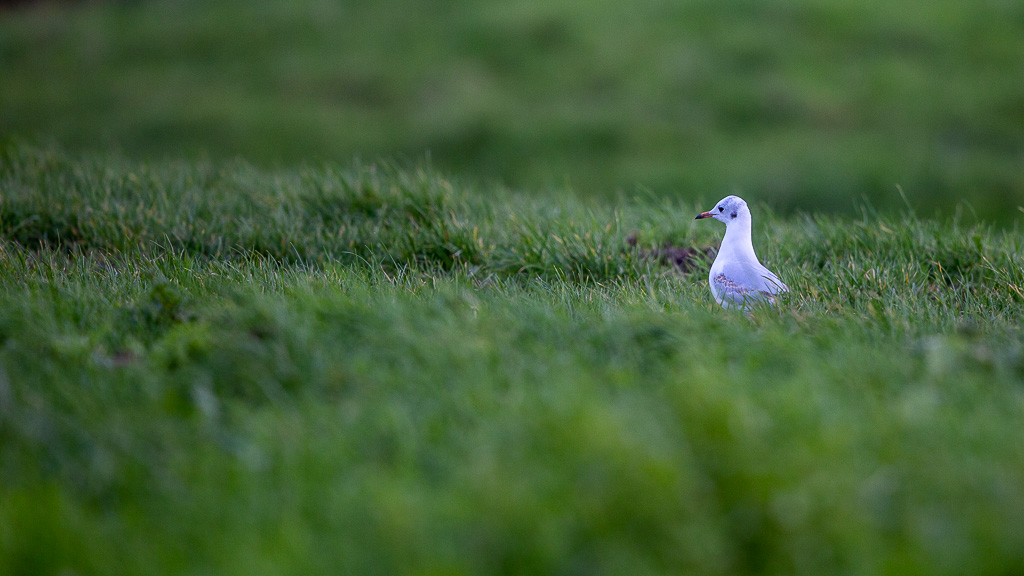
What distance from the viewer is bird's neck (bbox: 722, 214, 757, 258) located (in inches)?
158

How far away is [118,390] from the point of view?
2.72 metres

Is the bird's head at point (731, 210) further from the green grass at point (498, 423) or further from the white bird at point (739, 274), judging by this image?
the green grass at point (498, 423)

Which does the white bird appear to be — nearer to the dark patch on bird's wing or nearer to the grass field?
the dark patch on bird's wing

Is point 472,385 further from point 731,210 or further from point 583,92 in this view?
point 583,92

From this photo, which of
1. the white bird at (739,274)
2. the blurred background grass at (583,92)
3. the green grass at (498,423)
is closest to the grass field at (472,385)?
→ the green grass at (498,423)

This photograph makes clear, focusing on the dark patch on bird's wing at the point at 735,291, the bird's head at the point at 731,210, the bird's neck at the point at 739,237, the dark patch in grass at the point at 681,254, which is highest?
the bird's head at the point at 731,210

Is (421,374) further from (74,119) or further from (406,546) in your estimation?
(74,119)

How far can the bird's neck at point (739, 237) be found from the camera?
402cm

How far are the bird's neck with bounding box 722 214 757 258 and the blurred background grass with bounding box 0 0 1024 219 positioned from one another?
6524mm

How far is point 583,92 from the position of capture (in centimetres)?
1353

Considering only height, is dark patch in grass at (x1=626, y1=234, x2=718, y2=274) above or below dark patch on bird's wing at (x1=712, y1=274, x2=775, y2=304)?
below

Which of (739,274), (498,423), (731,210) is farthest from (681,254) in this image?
(498,423)

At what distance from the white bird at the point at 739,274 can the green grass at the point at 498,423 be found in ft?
0.56

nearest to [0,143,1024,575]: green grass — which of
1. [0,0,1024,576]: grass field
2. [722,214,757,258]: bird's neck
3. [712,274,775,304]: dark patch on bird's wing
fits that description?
[0,0,1024,576]: grass field
